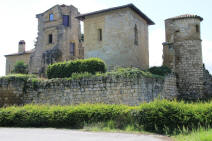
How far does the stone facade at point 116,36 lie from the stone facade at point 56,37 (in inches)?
491

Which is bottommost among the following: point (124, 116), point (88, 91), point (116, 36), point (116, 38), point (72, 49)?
point (124, 116)

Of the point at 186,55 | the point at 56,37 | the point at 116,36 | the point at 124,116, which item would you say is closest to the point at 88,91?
the point at 124,116

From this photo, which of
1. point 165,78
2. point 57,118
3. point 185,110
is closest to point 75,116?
point 57,118

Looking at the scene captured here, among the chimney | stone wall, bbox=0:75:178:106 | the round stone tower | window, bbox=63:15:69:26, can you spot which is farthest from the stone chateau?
the chimney

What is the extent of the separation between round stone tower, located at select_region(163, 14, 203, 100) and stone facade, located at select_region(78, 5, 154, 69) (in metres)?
2.71

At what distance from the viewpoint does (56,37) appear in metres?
37.0

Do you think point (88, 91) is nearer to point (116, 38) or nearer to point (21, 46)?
point (116, 38)

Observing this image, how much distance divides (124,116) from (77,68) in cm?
848

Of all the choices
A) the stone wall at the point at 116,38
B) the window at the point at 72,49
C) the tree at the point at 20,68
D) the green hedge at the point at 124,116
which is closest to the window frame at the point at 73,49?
the window at the point at 72,49

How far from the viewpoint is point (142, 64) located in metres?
24.2

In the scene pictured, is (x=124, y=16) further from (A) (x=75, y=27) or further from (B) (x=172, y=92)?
(A) (x=75, y=27)

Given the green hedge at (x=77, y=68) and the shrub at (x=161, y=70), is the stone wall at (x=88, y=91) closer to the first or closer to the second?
the shrub at (x=161, y=70)

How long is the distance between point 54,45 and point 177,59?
1912cm

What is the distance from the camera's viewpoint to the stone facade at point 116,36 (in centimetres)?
2206
